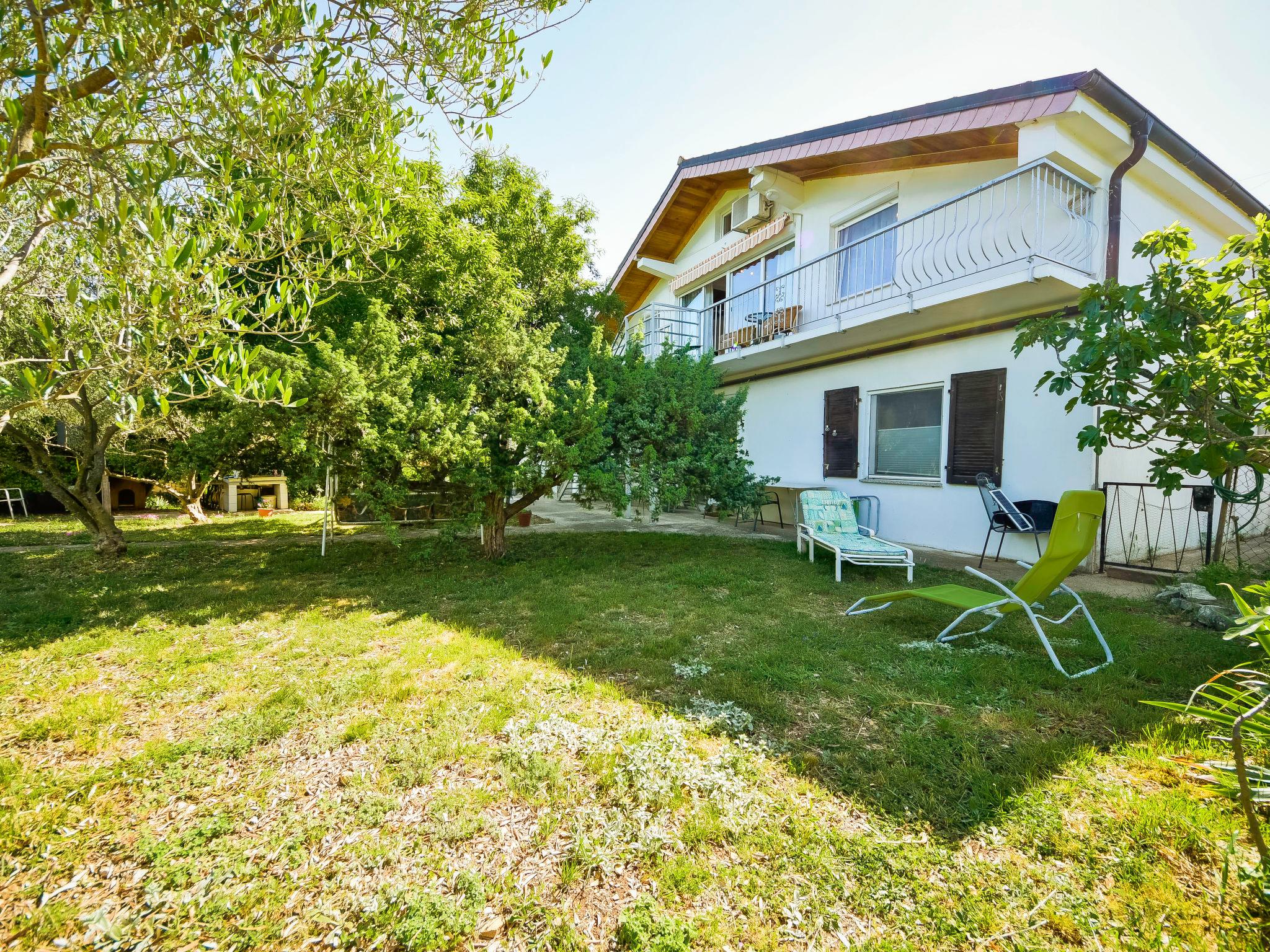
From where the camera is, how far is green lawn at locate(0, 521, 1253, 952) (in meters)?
1.77

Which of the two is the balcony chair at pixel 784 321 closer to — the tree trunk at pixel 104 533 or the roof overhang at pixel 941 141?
the roof overhang at pixel 941 141

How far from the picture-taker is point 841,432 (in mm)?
9594

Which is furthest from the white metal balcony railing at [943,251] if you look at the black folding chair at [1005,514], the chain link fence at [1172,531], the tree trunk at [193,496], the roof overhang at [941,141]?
the tree trunk at [193,496]

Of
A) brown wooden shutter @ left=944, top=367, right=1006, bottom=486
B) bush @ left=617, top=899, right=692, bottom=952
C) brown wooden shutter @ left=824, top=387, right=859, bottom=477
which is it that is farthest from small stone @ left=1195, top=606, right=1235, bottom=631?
bush @ left=617, top=899, right=692, bottom=952

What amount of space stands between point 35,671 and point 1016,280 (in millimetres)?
10033

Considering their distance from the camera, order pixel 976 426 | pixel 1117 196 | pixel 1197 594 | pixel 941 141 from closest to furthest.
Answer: pixel 1197 594 < pixel 1117 196 < pixel 976 426 < pixel 941 141

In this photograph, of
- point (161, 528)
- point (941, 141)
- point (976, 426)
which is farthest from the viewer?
point (161, 528)

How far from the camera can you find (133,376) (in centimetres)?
258

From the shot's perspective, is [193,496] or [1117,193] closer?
[1117,193]

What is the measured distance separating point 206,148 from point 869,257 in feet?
30.4

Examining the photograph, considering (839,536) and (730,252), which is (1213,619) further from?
(730,252)

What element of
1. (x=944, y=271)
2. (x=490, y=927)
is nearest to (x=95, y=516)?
(x=490, y=927)

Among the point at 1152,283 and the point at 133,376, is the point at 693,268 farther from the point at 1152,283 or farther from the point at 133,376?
the point at 133,376

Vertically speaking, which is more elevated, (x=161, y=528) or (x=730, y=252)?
(x=730, y=252)
